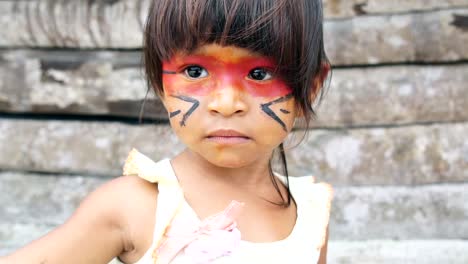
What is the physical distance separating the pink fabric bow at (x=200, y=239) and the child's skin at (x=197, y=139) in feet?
0.12

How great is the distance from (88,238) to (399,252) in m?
1.32

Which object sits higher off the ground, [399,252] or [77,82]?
[77,82]

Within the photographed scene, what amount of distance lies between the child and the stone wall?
0.96 metres

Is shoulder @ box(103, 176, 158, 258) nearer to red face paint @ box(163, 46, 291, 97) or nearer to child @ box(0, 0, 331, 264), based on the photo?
child @ box(0, 0, 331, 264)

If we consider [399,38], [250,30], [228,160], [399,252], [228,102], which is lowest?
[399,252]

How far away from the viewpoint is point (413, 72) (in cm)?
235

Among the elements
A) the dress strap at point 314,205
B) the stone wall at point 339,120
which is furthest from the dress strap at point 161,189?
the stone wall at point 339,120

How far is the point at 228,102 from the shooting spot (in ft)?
4.05

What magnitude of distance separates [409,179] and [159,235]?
4.34 ft

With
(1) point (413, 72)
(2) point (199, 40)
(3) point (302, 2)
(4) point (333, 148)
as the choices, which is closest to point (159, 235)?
(2) point (199, 40)

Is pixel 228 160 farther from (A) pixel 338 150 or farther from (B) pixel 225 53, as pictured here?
(A) pixel 338 150

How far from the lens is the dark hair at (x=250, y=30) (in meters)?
1.22

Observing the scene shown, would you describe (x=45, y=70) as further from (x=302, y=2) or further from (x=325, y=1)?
(x=302, y=2)

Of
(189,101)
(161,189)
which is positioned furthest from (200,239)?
(189,101)
